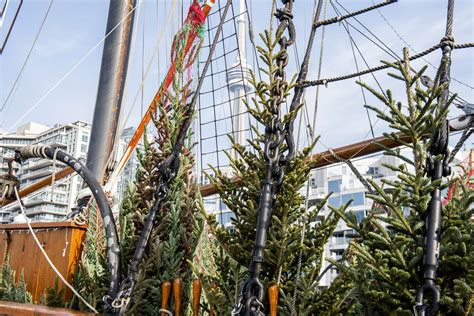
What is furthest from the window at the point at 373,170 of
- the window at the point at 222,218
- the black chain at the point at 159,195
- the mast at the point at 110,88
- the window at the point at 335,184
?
the black chain at the point at 159,195

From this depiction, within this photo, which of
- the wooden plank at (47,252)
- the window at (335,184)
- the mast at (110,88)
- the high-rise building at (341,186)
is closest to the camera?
the wooden plank at (47,252)

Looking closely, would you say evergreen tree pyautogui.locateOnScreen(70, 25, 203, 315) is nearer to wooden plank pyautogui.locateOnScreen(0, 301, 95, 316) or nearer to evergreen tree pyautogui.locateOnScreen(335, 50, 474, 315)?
wooden plank pyautogui.locateOnScreen(0, 301, 95, 316)

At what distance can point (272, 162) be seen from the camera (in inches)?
106

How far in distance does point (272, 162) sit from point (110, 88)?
15.8ft

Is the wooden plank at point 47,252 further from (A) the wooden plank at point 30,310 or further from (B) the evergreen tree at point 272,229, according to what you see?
(B) the evergreen tree at point 272,229

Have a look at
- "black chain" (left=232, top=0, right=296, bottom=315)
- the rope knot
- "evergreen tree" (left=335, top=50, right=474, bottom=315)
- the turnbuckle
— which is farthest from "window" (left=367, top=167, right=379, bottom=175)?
the turnbuckle

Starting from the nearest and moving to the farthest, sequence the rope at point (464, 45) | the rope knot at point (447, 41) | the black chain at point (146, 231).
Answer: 1. the rope knot at point (447, 41)
2. the rope at point (464, 45)
3. the black chain at point (146, 231)

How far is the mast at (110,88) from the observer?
6.64 metres

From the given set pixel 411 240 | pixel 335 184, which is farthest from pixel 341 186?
pixel 411 240

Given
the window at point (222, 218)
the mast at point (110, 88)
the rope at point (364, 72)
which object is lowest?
the window at point (222, 218)

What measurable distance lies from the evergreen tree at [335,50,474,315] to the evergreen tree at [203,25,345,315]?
1.17 ft

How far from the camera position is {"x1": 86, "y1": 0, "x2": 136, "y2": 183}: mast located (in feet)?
21.8

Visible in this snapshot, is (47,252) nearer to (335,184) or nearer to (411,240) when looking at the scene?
(411,240)

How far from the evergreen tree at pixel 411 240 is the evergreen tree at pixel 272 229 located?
0.36 metres
